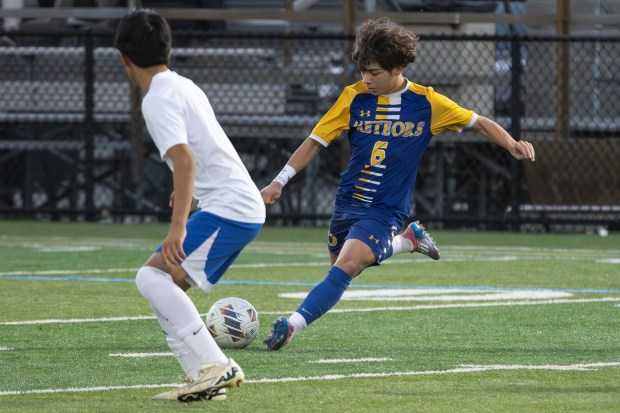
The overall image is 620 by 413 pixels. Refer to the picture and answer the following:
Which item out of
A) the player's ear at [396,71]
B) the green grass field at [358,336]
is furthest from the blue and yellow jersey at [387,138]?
the green grass field at [358,336]

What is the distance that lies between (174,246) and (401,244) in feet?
10.2

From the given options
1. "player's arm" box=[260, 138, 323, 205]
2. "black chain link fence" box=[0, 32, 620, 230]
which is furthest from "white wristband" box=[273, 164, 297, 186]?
"black chain link fence" box=[0, 32, 620, 230]

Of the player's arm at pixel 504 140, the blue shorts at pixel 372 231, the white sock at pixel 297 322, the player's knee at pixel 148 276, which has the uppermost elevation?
the player's arm at pixel 504 140

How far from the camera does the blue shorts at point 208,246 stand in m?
5.54

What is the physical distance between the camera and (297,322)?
7035 mm

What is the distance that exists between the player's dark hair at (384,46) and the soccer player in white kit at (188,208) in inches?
68.8

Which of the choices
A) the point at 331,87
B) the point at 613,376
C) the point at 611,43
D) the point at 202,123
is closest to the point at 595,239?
the point at 611,43

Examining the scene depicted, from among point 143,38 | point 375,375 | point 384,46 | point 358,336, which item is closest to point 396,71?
point 384,46

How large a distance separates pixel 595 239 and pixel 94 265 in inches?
215

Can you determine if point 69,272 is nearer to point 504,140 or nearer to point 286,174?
point 286,174

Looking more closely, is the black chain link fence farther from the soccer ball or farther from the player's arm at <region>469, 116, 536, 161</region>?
the soccer ball

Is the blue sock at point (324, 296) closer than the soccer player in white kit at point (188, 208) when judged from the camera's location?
No

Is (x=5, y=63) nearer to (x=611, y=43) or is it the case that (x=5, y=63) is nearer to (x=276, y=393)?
(x=611, y=43)

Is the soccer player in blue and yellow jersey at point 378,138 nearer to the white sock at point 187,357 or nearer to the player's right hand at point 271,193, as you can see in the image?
the player's right hand at point 271,193
